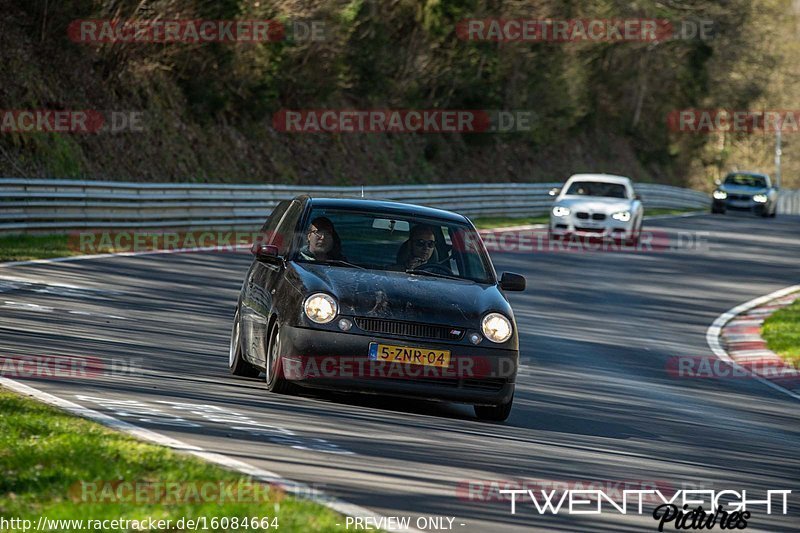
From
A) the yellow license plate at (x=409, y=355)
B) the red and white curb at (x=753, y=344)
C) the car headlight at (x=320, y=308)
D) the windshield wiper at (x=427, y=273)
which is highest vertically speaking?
the windshield wiper at (x=427, y=273)

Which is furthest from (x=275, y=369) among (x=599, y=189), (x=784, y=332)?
(x=599, y=189)

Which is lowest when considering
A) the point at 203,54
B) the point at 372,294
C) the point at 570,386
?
the point at 570,386

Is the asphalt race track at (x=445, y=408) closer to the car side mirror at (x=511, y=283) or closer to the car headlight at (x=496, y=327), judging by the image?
the car headlight at (x=496, y=327)

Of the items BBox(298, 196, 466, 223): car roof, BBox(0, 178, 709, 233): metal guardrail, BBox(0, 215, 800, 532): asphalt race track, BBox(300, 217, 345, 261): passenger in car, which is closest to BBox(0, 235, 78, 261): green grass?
BBox(0, 178, 709, 233): metal guardrail

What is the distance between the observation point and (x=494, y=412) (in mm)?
10969

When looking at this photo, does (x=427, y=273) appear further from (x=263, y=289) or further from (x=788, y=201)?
(x=788, y=201)

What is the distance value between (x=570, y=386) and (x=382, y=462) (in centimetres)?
571

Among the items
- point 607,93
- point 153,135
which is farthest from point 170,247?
point 607,93

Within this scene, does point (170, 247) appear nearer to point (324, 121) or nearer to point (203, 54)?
point (203, 54)

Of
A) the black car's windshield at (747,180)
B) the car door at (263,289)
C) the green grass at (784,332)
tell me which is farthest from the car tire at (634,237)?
the car door at (263,289)

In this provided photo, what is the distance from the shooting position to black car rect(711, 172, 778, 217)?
5222 cm

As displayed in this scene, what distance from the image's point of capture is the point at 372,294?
10.7 m

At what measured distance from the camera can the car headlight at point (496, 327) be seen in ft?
35.1

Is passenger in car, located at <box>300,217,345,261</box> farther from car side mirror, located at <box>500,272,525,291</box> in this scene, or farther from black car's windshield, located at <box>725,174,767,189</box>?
black car's windshield, located at <box>725,174,767,189</box>
